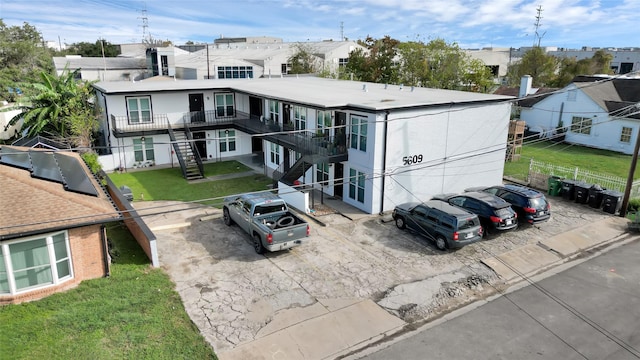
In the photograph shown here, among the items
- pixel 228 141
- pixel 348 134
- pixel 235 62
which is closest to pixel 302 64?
pixel 235 62

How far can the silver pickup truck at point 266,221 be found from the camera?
52.7 ft

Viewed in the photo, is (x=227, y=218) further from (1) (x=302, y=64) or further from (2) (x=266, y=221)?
(1) (x=302, y=64)

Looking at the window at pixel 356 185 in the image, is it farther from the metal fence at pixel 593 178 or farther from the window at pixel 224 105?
the window at pixel 224 105

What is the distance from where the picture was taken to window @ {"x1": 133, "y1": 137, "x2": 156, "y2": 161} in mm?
30016

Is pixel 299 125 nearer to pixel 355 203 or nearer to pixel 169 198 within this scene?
pixel 355 203

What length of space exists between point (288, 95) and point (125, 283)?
15.1 meters

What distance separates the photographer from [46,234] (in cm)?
1297

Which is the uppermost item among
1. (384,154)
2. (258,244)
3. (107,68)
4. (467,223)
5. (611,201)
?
(107,68)

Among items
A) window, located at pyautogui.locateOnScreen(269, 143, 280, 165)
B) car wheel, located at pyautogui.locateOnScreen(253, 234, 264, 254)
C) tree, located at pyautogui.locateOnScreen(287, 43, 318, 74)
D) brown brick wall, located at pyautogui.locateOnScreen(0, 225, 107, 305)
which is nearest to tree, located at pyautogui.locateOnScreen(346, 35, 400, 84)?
tree, located at pyautogui.locateOnScreen(287, 43, 318, 74)

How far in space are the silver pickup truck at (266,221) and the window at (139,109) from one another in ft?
46.9

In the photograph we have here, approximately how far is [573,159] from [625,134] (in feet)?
21.8

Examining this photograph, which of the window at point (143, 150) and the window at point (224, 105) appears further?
the window at point (224, 105)

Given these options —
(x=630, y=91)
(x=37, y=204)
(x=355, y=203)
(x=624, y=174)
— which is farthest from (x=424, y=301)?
(x=630, y=91)

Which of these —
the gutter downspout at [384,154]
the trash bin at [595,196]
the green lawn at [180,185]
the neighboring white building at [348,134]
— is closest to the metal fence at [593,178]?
the trash bin at [595,196]
